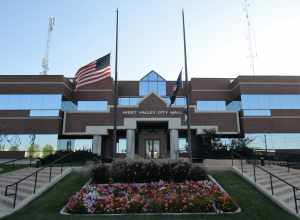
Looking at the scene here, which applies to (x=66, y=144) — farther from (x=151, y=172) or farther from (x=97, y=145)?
(x=151, y=172)

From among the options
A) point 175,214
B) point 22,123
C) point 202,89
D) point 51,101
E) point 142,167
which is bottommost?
point 175,214

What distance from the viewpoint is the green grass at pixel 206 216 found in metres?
8.70

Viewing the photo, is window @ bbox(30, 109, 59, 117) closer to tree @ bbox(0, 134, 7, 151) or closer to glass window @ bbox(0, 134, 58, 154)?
glass window @ bbox(0, 134, 58, 154)

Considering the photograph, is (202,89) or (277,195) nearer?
(277,195)

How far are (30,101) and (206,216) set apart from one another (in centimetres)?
3079

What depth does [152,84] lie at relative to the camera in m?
42.8

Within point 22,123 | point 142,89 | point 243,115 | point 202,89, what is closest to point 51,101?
point 22,123

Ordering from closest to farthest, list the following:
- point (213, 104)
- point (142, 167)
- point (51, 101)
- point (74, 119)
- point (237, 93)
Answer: point (142, 167) < point (74, 119) < point (51, 101) < point (237, 93) < point (213, 104)

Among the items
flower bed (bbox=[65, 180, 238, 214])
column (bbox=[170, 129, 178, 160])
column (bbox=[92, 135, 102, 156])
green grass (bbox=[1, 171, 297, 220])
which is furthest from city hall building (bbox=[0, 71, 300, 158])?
flower bed (bbox=[65, 180, 238, 214])

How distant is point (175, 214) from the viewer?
355 inches

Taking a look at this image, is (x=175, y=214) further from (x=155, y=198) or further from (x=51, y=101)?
(x=51, y=101)

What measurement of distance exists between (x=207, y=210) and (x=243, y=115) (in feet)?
86.0

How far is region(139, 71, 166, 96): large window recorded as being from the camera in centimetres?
4222

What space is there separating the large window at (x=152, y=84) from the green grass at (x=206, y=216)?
29.0 m
